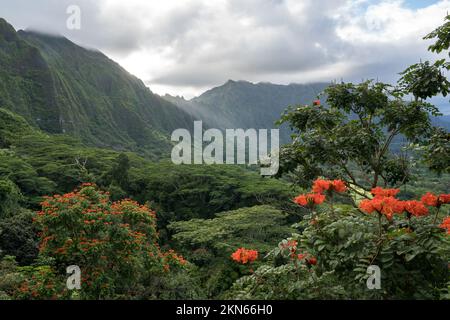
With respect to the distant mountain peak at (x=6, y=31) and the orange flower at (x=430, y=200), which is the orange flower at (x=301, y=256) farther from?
the distant mountain peak at (x=6, y=31)

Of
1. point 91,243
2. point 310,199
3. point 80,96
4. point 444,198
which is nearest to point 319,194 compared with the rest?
point 310,199

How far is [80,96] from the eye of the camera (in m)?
119

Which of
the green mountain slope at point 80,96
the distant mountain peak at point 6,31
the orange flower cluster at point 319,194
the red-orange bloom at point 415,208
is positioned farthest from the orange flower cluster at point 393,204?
the distant mountain peak at point 6,31

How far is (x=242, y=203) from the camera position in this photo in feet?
97.6

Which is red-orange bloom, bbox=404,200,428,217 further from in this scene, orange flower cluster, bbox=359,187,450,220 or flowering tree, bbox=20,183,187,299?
flowering tree, bbox=20,183,187,299

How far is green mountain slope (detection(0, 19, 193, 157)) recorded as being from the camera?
306 feet

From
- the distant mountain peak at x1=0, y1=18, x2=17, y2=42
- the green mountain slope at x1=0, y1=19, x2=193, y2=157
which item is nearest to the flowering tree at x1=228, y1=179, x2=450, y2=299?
the green mountain slope at x1=0, y1=19, x2=193, y2=157

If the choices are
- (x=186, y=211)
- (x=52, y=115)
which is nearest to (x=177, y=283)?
(x=186, y=211)

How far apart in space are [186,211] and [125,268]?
2062 centimetres

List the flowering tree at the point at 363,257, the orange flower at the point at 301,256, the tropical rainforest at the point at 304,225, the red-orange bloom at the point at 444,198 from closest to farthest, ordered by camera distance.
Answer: the flowering tree at the point at 363,257 → the tropical rainforest at the point at 304,225 → the red-orange bloom at the point at 444,198 → the orange flower at the point at 301,256

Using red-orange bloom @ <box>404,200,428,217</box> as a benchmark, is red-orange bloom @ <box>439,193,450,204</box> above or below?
above

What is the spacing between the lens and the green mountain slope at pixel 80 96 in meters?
93.2

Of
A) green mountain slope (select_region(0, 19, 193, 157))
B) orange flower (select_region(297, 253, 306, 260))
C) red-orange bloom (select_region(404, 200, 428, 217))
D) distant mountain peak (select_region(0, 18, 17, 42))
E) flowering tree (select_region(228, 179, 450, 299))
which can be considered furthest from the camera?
distant mountain peak (select_region(0, 18, 17, 42))

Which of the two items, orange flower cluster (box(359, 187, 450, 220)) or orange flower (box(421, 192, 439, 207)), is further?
orange flower (box(421, 192, 439, 207))
